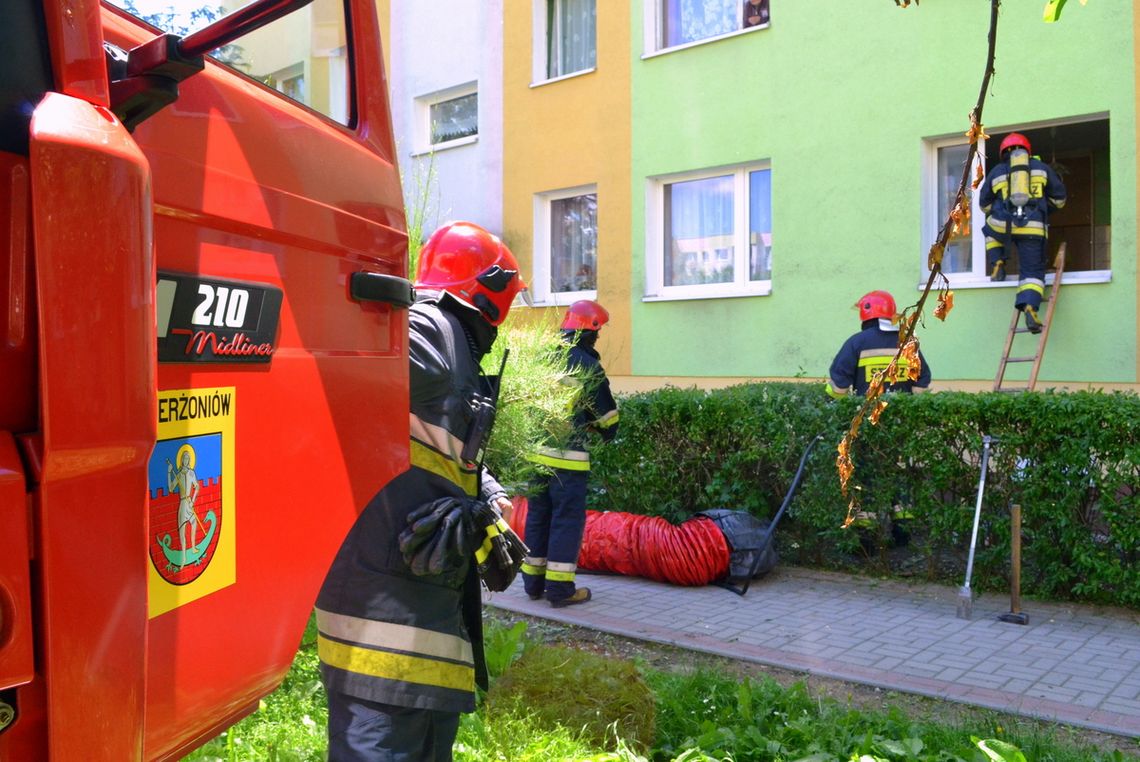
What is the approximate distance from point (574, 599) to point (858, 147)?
6.05 metres

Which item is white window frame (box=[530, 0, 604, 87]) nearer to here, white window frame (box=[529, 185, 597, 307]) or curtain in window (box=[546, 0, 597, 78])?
curtain in window (box=[546, 0, 597, 78])

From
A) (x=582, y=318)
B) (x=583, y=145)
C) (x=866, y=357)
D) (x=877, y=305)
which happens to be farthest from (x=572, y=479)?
(x=583, y=145)

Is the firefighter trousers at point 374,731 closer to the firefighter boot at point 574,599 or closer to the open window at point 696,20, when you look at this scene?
the firefighter boot at point 574,599

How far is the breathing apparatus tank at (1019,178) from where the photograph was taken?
29.5ft

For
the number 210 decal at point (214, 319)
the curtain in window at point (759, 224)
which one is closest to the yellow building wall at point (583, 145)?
the curtain in window at point (759, 224)

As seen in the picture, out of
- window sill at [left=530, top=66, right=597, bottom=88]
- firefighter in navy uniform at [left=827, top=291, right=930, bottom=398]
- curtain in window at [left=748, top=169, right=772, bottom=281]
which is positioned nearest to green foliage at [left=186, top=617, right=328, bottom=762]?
firefighter in navy uniform at [left=827, top=291, right=930, bottom=398]

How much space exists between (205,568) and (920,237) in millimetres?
9368

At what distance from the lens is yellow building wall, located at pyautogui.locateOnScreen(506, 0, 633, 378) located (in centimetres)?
1251

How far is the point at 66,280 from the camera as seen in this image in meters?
1.23

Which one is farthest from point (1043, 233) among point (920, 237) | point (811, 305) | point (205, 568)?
point (205, 568)

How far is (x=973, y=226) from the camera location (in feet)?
31.9

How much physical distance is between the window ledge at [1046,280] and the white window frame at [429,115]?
7314 mm

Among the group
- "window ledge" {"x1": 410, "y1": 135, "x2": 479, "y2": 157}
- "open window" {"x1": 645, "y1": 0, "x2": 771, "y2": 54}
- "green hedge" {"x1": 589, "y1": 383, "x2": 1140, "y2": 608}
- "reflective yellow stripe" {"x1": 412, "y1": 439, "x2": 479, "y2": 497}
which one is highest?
"open window" {"x1": 645, "y1": 0, "x2": 771, "y2": 54}

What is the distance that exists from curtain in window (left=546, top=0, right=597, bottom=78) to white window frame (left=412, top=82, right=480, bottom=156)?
4.41 feet
